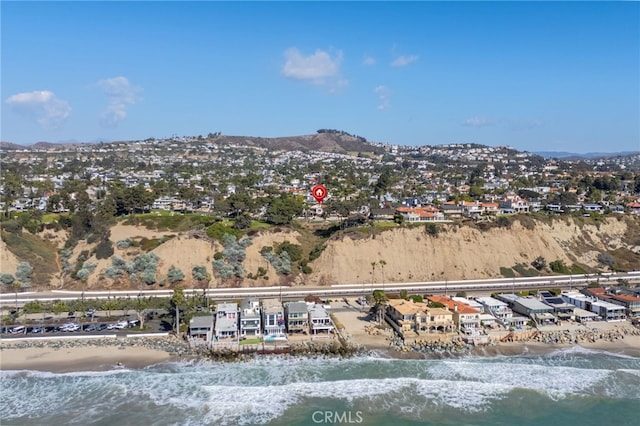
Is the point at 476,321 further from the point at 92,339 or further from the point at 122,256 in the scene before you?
the point at 122,256

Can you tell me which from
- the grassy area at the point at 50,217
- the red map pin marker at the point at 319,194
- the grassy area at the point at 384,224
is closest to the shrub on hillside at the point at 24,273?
the grassy area at the point at 50,217

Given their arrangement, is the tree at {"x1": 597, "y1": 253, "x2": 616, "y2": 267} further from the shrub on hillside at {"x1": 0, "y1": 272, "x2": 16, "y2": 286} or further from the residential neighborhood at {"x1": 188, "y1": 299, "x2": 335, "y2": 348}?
the shrub on hillside at {"x1": 0, "y1": 272, "x2": 16, "y2": 286}

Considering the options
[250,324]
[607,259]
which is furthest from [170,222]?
[607,259]

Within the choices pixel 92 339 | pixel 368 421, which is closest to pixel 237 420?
pixel 368 421

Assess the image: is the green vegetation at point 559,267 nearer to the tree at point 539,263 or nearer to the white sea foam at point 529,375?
the tree at point 539,263

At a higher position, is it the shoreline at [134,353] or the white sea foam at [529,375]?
the shoreline at [134,353]

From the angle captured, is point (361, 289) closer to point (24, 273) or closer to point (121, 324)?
point (121, 324)

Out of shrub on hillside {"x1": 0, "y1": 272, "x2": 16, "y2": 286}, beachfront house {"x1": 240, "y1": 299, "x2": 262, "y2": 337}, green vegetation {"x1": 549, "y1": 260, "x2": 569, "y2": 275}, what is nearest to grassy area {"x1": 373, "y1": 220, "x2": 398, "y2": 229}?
green vegetation {"x1": 549, "y1": 260, "x2": 569, "y2": 275}
